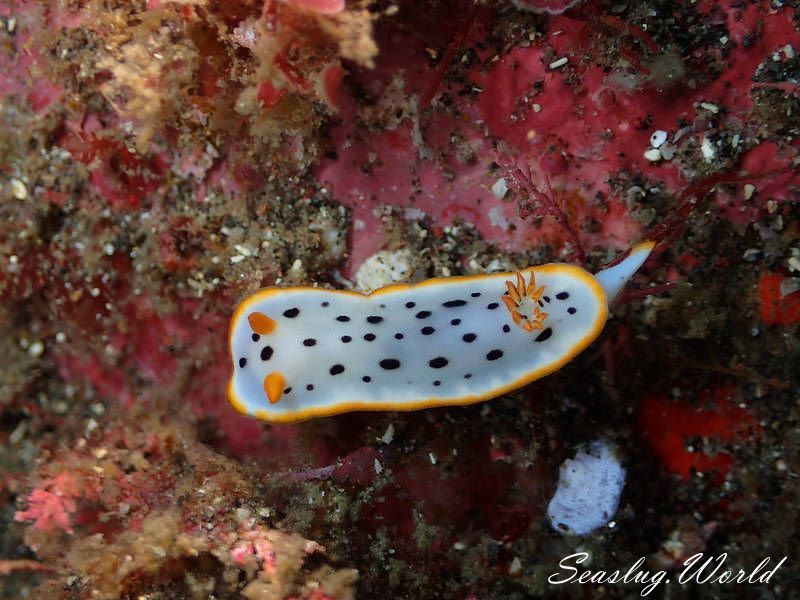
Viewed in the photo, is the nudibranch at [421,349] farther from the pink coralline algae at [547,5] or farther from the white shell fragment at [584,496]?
the pink coralline algae at [547,5]

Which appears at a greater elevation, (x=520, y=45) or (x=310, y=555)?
(x=520, y=45)

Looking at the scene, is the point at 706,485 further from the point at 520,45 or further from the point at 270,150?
the point at 270,150

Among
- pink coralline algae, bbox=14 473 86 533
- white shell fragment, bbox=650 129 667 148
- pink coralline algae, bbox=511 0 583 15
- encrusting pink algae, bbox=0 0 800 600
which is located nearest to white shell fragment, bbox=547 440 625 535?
encrusting pink algae, bbox=0 0 800 600

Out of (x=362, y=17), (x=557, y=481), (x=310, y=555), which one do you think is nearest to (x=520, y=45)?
(x=362, y=17)

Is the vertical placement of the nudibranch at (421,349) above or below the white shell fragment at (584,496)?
above

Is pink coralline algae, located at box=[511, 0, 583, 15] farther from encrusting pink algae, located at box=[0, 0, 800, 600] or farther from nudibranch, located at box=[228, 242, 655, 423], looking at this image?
nudibranch, located at box=[228, 242, 655, 423]

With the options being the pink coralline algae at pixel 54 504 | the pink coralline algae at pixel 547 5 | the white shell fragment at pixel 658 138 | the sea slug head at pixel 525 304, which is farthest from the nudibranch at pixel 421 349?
the pink coralline algae at pixel 547 5

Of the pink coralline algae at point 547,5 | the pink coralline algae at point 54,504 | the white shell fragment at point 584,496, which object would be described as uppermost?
the pink coralline algae at point 547,5
